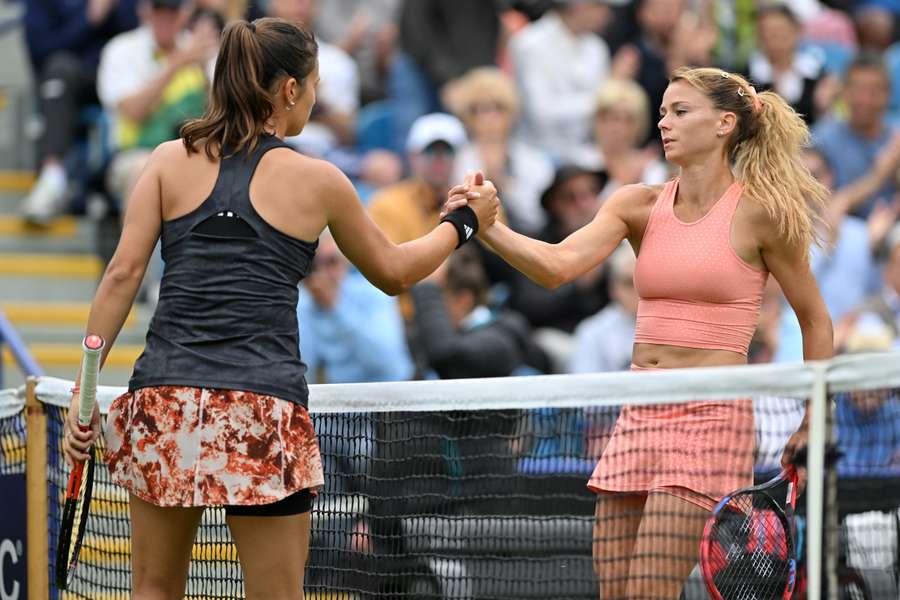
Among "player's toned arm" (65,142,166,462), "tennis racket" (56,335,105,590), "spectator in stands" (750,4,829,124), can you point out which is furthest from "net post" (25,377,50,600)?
"spectator in stands" (750,4,829,124)

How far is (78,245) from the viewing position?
11203 mm

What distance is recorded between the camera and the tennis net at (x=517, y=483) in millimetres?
4297

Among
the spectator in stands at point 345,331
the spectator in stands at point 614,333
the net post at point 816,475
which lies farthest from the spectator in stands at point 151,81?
the net post at point 816,475

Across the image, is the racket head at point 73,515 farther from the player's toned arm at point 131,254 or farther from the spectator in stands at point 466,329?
the spectator in stands at point 466,329

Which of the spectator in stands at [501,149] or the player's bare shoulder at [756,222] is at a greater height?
the spectator in stands at [501,149]

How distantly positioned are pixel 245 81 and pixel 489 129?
642 cm

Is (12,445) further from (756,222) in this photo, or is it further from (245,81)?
(756,222)

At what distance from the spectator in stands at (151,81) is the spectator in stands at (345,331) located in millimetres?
1763

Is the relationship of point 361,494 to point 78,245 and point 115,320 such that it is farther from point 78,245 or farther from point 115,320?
point 78,245

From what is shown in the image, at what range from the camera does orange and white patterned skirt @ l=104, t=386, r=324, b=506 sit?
431 cm

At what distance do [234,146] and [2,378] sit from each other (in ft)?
18.5

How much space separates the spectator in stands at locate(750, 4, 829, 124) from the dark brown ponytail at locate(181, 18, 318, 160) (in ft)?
25.8

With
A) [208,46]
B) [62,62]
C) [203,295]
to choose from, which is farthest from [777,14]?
[203,295]

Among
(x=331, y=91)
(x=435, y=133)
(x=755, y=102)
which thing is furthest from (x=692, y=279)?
(x=331, y=91)
